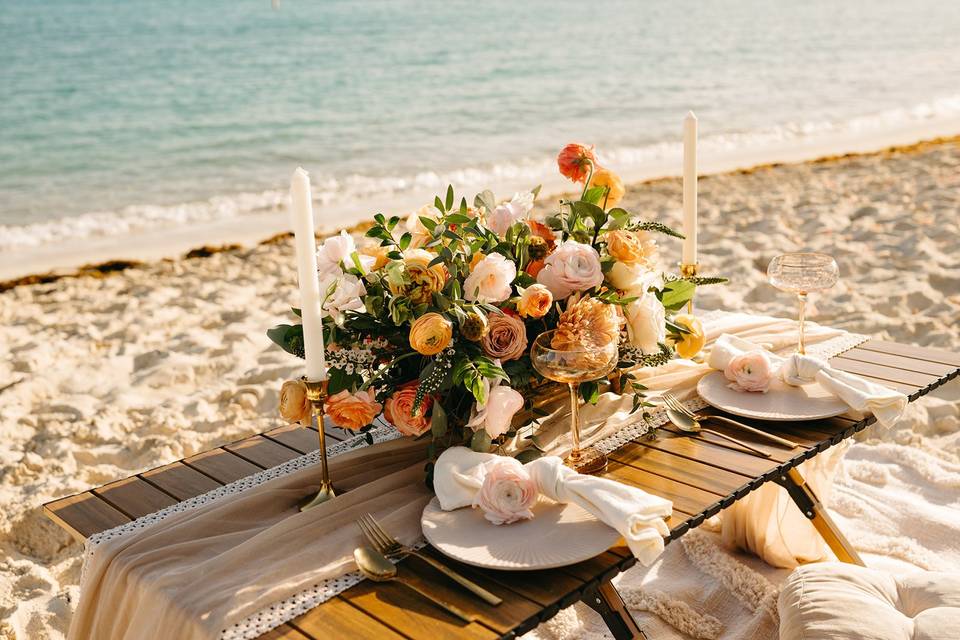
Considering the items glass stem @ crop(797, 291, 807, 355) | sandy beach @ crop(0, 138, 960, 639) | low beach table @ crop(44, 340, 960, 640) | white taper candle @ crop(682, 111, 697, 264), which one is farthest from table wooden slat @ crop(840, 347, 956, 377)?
sandy beach @ crop(0, 138, 960, 639)

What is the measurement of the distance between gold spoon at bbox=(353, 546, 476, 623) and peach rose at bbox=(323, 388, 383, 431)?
28cm

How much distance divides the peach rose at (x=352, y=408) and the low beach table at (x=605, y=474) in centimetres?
31

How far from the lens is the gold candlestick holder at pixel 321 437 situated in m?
1.62

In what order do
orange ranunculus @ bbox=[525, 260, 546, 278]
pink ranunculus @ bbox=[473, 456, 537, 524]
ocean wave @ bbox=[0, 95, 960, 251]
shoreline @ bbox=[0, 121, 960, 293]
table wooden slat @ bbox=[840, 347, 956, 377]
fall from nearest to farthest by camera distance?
pink ranunculus @ bbox=[473, 456, 537, 524]
orange ranunculus @ bbox=[525, 260, 546, 278]
table wooden slat @ bbox=[840, 347, 956, 377]
shoreline @ bbox=[0, 121, 960, 293]
ocean wave @ bbox=[0, 95, 960, 251]

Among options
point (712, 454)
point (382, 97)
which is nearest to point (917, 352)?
point (712, 454)

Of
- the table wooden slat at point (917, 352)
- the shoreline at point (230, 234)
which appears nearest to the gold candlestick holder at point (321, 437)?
the table wooden slat at point (917, 352)

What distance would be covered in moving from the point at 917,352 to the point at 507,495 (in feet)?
4.68

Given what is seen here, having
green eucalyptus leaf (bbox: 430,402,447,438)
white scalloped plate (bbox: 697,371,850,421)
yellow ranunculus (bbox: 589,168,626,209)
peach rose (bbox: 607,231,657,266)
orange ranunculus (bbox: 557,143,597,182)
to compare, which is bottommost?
white scalloped plate (bbox: 697,371,850,421)

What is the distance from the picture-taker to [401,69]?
17.3 meters

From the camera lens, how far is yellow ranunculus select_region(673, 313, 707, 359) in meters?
2.00

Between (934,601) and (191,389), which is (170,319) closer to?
(191,389)

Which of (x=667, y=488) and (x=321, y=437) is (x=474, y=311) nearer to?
(x=321, y=437)

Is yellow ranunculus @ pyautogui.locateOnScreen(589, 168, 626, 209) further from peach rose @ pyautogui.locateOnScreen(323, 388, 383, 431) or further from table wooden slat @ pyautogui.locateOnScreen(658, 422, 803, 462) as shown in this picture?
peach rose @ pyautogui.locateOnScreen(323, 388, 383, 431)

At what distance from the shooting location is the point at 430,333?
1565 millimetres
